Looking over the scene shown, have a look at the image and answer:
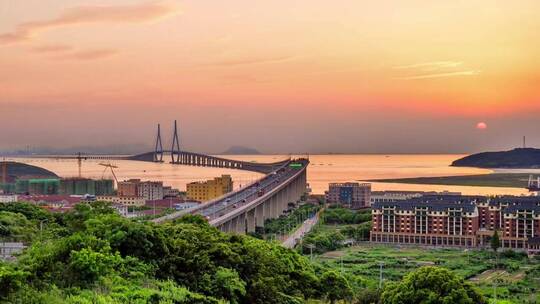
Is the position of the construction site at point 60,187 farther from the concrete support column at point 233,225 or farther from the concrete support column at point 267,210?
the concrete support column at point 233,225

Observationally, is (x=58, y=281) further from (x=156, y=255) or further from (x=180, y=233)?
(x=180, y=233)

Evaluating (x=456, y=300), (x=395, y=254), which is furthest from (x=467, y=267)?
(x=456, y=300)

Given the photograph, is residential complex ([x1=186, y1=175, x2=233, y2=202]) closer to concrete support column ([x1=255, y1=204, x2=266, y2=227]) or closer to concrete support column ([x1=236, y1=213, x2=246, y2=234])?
concrete support column ([x1=255, y1=204, x2=266, y2=227])

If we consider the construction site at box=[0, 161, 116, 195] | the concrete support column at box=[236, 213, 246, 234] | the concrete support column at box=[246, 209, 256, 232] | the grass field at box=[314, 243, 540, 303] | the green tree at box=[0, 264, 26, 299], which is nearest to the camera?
the green tree at box=[0, 264, 26, 299]

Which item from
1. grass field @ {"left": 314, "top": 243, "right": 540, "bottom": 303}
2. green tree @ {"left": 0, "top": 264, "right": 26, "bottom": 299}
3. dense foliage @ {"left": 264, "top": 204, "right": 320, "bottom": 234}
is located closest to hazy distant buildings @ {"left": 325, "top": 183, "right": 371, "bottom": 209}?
dense foliage @ {"left": 264, "top": 204, "right": 320, "bottom": 234}

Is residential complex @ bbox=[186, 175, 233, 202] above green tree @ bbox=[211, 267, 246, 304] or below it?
below

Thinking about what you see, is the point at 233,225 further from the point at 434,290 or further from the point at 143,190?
the point at 143,190
